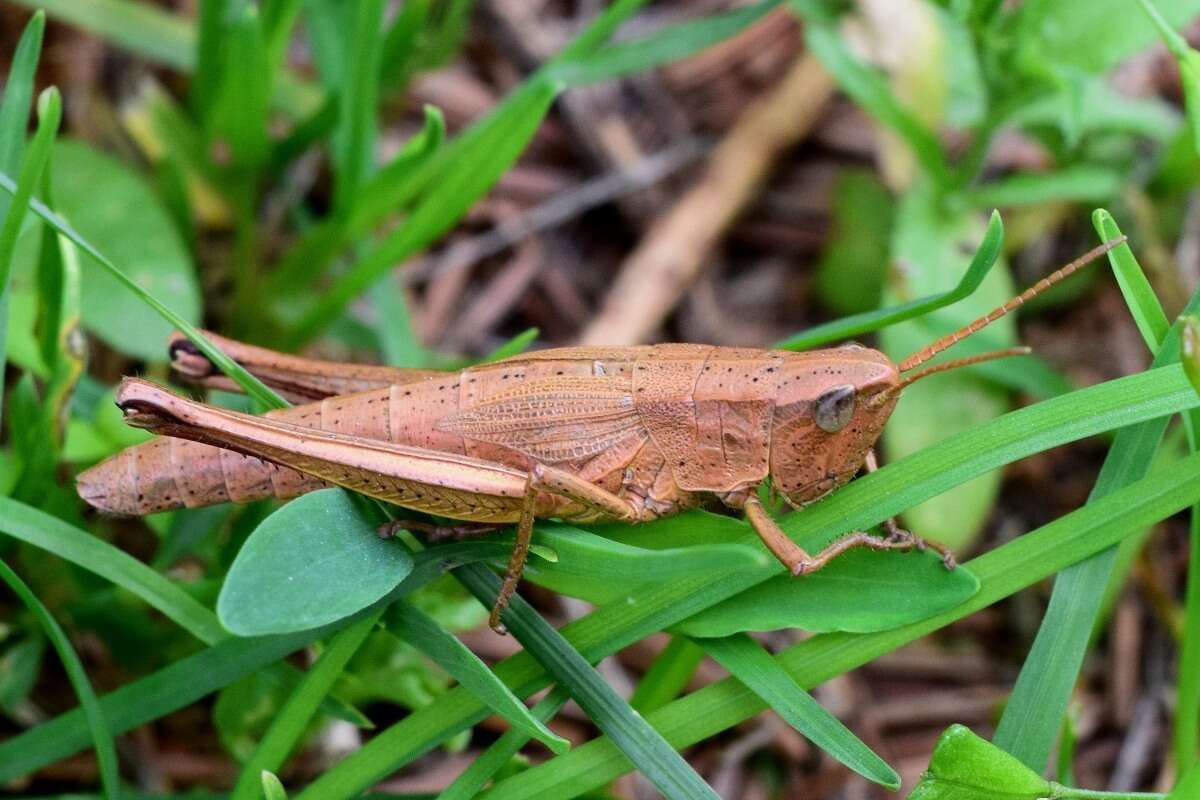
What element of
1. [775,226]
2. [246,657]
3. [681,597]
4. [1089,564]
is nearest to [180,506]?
[246,657]

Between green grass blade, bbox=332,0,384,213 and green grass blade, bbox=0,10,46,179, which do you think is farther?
green grass blade, bbox=332,0,384,213

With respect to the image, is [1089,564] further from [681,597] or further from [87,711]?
[87,711]

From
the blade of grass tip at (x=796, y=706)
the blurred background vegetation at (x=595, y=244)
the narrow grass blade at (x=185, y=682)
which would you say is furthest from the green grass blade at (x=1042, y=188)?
the narrow grass blade at (x=185, y=682)

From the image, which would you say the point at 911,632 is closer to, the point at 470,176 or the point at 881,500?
the point at 881,500

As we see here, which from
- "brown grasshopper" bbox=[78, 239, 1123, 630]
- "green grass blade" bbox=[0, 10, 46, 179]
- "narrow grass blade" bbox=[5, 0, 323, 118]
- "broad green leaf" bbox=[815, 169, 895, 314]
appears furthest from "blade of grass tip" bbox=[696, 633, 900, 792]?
"narrow grass blade" bbox=[5, 0, 323, 118]

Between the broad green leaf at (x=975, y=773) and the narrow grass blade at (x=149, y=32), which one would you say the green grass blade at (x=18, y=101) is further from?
the broad green leaf at (x=975, y=773)

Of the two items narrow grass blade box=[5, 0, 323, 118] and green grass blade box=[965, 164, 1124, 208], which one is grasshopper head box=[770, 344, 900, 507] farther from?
narrow grass blade box=[5, 0, 323, 118]

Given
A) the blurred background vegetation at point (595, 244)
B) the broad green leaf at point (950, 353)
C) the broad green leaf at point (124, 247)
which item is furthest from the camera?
the broad green leaf at point (950, 353)
